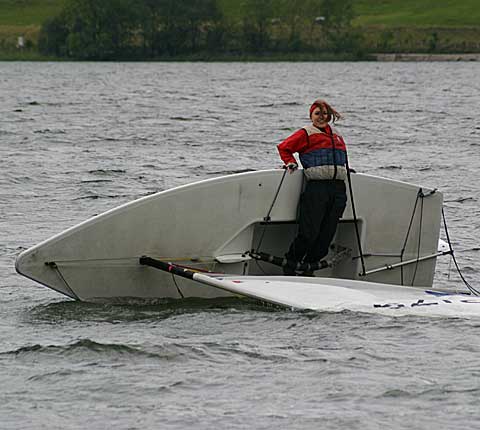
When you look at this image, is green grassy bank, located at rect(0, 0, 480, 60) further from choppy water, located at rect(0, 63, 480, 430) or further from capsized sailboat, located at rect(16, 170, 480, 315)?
capsized sailboat, located at rect(16, 170, 480, 315)

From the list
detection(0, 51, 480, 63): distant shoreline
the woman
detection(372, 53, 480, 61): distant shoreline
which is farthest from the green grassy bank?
the woman

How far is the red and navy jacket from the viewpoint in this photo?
416 inches

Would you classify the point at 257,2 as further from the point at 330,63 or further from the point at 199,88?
the point at 199,88

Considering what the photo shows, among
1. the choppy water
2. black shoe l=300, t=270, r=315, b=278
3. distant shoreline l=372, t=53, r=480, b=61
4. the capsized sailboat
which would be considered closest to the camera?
the choppy water

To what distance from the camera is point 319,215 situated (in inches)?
424

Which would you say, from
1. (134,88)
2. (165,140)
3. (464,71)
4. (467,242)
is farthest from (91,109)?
(464,71)

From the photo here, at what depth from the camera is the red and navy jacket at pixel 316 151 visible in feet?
34.7

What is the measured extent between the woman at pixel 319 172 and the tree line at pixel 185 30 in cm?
10926

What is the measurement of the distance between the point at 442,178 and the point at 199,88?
4094 cm

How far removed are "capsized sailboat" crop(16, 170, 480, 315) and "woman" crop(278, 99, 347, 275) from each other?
0.24 metres

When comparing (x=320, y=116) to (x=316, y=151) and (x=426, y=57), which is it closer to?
(x=316, y=151)

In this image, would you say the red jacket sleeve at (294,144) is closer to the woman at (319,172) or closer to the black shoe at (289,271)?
the woman at (319,172)

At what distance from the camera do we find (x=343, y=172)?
10.7 m

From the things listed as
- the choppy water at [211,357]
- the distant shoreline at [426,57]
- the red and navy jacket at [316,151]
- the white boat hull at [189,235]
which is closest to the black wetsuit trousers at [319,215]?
the red and navy jacket at [316,151]
